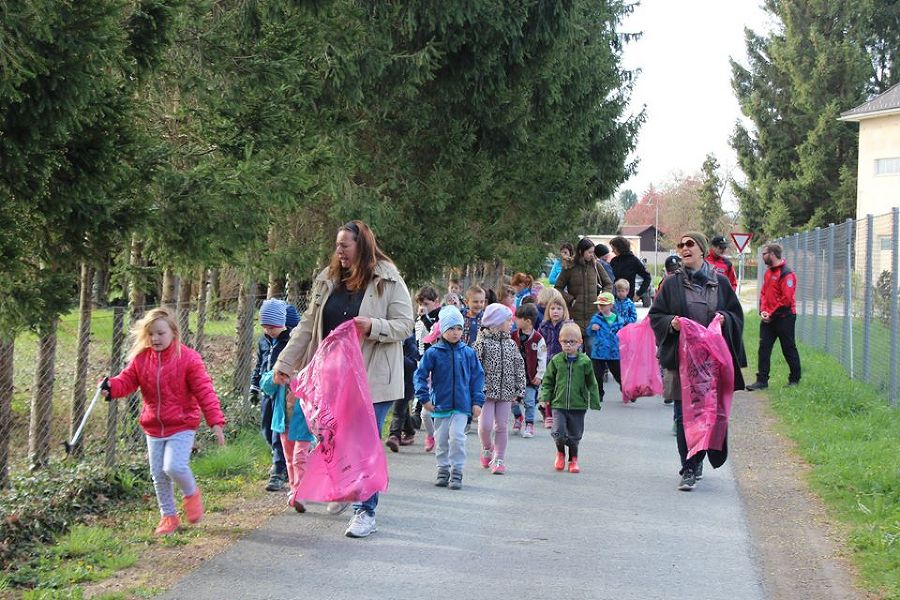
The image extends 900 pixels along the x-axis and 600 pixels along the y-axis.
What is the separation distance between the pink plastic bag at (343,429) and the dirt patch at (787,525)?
2452mm

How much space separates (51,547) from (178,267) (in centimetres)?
281

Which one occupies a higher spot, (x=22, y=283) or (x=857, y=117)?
(x=857, y=117)

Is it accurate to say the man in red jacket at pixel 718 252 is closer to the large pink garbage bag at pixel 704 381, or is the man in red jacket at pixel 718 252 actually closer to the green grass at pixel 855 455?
the green grass at pixel 855 455

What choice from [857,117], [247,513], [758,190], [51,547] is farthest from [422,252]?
[758,190]

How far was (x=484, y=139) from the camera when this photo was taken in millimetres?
16781

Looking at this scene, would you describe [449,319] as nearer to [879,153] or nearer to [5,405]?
[5,405]

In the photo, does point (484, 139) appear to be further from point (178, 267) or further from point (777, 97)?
point (777, 97)

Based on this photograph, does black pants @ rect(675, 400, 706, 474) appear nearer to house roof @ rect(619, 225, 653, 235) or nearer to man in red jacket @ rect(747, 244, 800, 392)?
man in red jacket @ rect(747, 244, 800, 392)

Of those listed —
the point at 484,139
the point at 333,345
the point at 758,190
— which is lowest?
the point at 333,345

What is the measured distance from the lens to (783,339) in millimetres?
15758

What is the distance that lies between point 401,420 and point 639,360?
4.19 metres

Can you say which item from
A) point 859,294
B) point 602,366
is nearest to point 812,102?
point 859,294

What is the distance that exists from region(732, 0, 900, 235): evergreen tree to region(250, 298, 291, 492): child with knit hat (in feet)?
169

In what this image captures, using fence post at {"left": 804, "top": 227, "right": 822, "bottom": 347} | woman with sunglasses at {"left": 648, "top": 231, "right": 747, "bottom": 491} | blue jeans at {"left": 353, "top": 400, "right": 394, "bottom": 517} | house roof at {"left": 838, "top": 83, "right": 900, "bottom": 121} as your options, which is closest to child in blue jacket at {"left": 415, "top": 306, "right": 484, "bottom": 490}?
woman with sunglasses at {"left": 648, "top": 231, "right": 747, "bottom": 491}
